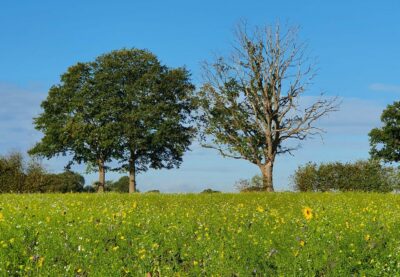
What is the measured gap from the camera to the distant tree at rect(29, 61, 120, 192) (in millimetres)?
40125

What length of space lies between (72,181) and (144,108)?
17.2 meters

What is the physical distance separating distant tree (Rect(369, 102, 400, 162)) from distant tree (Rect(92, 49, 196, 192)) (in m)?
18.1

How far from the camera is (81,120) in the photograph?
4081 cm

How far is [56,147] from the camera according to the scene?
139ft

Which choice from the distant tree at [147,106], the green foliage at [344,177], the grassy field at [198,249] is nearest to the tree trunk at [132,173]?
the distant tree at [147,106]

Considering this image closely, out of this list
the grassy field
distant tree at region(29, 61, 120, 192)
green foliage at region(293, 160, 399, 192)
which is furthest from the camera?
distant tree at region(29, 61, 120, 192)

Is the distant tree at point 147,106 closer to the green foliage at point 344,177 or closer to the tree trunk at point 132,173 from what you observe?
the tree trunk at point 132,173

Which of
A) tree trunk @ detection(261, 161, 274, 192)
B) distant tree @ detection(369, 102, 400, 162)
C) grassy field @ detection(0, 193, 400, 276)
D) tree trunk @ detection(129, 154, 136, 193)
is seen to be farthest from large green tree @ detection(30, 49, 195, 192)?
grassy field @ detection(0, 193, 400, 276)

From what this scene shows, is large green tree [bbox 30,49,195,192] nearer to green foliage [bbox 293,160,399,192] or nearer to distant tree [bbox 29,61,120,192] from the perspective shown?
distant tree [bbox 29,61,120,192]

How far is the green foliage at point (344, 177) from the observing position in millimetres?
34844

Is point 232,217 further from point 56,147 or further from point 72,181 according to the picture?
point 72,181

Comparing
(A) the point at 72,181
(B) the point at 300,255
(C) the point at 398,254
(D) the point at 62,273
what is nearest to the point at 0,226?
(D) the point at 62,273

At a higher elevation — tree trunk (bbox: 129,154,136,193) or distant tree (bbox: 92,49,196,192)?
distant tree (bbox: 92,49,196,192)

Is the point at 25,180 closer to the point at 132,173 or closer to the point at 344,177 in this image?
the point at 132,173
